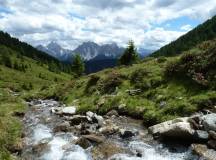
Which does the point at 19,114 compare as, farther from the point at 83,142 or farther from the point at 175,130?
the point at 175,130

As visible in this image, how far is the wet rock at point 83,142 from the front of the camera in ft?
63.3

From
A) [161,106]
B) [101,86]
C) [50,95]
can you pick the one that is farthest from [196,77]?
[50,95]

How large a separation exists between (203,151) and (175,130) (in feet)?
8.40

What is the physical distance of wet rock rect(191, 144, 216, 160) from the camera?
15.9m

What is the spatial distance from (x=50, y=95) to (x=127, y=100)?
24.9 meters

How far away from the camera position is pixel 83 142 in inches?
769

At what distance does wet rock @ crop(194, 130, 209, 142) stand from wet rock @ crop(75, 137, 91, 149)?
6.37 meters

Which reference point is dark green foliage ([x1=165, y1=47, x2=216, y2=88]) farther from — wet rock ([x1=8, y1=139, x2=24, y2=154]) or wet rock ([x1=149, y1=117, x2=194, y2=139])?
wet rock ([x1=8, y1=139, x2=24, y2=154])

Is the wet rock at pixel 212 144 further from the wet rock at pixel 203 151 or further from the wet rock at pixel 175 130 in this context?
the wet rock at pixel 175 130

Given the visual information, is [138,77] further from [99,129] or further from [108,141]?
[108,141]

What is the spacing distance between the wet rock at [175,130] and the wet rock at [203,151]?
1140 mm

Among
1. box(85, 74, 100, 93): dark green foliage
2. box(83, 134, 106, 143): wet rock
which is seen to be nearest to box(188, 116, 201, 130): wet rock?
box(83, 134, 106, 143): wet rock

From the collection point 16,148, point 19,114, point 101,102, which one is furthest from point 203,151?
point 19,114

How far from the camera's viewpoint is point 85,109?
3058cm
